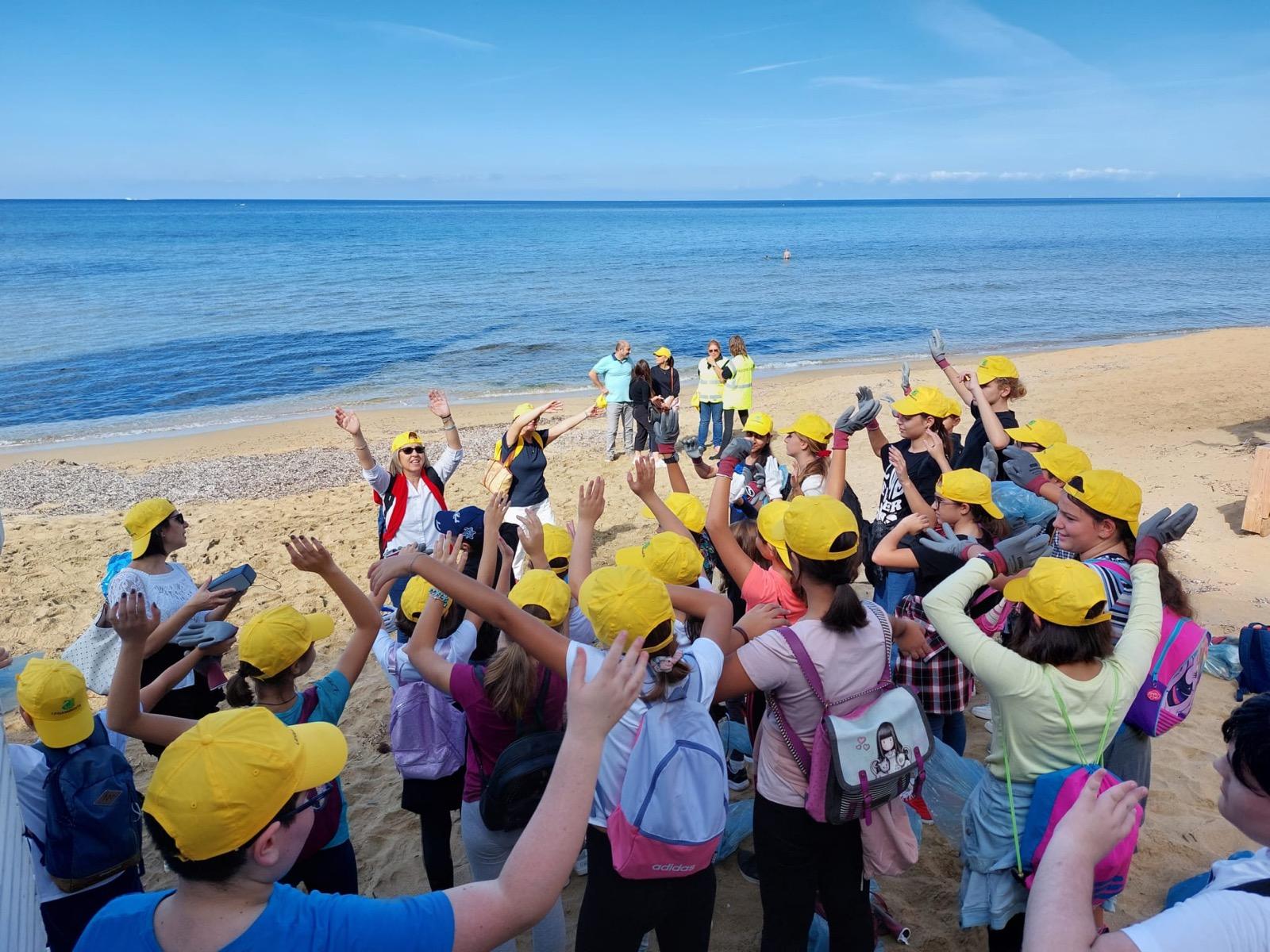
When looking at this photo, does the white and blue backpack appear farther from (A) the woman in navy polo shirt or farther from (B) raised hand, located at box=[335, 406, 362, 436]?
(A) the woman in navy polo shirt

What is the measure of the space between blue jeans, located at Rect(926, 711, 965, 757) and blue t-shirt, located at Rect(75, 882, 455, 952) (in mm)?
3450

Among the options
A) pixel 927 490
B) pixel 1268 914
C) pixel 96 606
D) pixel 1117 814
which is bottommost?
pixel 96 606

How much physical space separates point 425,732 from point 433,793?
12.7 inches

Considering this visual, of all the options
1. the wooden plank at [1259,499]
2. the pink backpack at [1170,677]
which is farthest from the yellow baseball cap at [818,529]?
the wooden plank at [1259,499]

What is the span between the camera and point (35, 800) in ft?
9.44

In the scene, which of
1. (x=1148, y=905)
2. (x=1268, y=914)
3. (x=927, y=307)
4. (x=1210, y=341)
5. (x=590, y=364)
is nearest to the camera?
(x=1268, y=914)

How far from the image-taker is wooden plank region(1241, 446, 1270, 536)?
8.21m

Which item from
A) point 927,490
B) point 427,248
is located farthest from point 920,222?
point 927,490

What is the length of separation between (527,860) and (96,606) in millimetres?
8247

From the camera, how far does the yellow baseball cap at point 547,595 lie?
320 centimetres

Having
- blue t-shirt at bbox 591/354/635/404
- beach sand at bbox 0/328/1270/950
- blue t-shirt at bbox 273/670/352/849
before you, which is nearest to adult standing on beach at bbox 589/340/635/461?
blue t-shirt at bbox 591/354/635/404

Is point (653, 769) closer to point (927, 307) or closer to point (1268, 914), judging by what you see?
point (1268, 914)

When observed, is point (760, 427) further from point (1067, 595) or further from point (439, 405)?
point (1067, 595)

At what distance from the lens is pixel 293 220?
11694 centimetres
